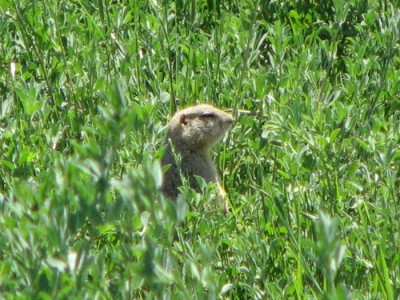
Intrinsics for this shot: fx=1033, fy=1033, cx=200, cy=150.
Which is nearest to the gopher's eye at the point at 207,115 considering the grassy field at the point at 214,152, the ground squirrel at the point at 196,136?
the ground squirrel at the point at 196,136

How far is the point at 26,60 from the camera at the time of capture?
630 centimetres

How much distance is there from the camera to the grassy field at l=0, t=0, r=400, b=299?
2578 millimetres

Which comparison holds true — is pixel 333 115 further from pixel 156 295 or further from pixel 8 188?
pixel 156 295

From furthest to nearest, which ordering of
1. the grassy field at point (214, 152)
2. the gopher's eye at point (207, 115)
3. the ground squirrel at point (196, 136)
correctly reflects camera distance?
1. the gopher's eye at point (207, 115)
2. the ground squirrel at point (196, 136)
3. the grassy field at point (214, 152)

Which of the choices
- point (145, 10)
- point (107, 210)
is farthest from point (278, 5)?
point (107, 210)

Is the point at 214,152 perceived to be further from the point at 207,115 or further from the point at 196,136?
the point at 207,115

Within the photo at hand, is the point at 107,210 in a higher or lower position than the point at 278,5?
higher

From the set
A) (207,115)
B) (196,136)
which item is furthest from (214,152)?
(207,115)

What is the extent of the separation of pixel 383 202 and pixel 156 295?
2001 millimetres

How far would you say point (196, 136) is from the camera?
18.8 feet

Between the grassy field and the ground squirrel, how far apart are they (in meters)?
0.09

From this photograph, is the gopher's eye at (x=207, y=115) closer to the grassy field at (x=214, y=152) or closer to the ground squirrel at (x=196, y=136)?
the ground squirrel at (x=196, y=136)

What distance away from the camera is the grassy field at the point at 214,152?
2.58 meters

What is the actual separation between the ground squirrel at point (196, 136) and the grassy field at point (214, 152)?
0.09m
